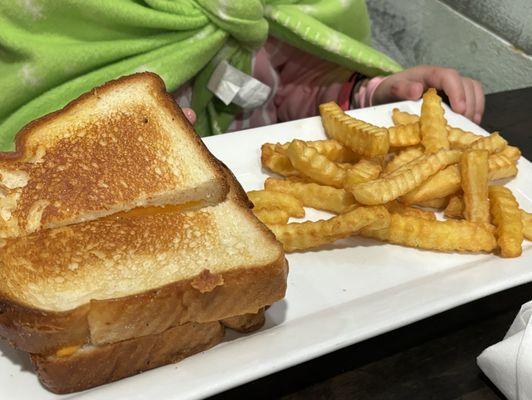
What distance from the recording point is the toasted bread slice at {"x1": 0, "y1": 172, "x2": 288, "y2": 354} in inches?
33.3

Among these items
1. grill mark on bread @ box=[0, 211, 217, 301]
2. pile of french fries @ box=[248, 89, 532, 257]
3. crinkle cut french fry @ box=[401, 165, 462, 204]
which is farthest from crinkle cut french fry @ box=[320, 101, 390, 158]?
grill mark on bread @ box=[0, 211, 217, 301]

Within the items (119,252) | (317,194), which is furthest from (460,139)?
(119,252)

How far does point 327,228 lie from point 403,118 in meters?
0.51

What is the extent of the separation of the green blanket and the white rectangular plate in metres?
0.35

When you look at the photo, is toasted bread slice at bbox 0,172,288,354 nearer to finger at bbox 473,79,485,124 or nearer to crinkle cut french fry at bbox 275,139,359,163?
crinkle cut french fry at bbox 275,139,359,163

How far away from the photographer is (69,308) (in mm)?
854

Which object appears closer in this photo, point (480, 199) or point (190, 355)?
point (190, 355)

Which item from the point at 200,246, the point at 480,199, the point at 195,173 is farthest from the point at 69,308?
the point at 480,199

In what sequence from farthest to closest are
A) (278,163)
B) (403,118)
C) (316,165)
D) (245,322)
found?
(403,118)
(278,163)
(316,165)
(245,322)

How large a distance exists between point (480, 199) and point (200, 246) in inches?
22.8

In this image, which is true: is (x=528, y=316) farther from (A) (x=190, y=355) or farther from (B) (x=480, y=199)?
(A) (x=190, y=355)

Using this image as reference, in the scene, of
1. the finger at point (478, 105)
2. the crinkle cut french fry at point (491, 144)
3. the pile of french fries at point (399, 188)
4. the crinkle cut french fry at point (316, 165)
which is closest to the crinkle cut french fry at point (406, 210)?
the pile of french fries at point (399, 188)

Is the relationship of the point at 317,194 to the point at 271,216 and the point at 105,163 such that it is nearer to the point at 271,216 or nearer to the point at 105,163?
the point at 271,216

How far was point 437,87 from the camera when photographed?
174 cm
